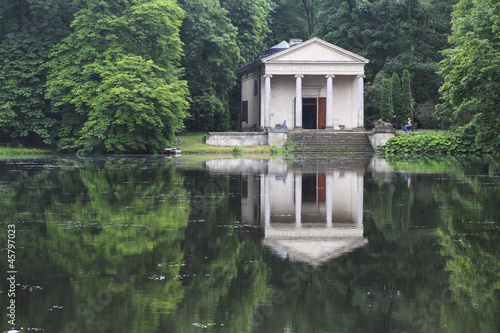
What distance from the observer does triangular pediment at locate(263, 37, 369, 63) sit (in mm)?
52531

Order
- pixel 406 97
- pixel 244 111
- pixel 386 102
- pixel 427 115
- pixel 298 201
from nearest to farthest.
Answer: pixel 298 201, pixel 386 102, pixel 406 97, pixel 427 115, pixel 244 111

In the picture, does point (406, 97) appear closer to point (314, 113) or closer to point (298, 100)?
point (314, 113)

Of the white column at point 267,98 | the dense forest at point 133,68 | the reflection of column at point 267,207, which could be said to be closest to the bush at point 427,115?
the dense forest at point 133,68

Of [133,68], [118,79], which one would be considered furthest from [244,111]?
[118,79]

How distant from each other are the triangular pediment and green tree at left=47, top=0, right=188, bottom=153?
9253 millimetres

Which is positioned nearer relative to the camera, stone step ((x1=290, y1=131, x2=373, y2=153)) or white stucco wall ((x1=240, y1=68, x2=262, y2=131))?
stone step ((x1=290, y1=131, x2=373, y2=153))

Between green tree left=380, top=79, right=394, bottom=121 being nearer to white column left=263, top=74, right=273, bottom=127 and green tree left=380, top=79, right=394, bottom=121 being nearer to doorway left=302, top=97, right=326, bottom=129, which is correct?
doorway left=302, top=97, right=326, bottom=129

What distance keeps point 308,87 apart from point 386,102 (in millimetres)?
6568

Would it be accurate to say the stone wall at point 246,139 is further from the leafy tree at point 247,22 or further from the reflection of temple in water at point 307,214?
the reflection of temple in water at point 307,214

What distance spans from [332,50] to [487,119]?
1027 inches

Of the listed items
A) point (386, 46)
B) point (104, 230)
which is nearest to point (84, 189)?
point (104, 230)

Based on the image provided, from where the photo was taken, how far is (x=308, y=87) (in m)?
55.7

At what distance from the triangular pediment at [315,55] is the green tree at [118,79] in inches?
364

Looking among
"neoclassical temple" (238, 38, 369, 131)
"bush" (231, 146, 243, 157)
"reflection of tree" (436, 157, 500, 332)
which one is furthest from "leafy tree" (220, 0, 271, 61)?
"reflection of tree" (436, 157, 500, 332)
